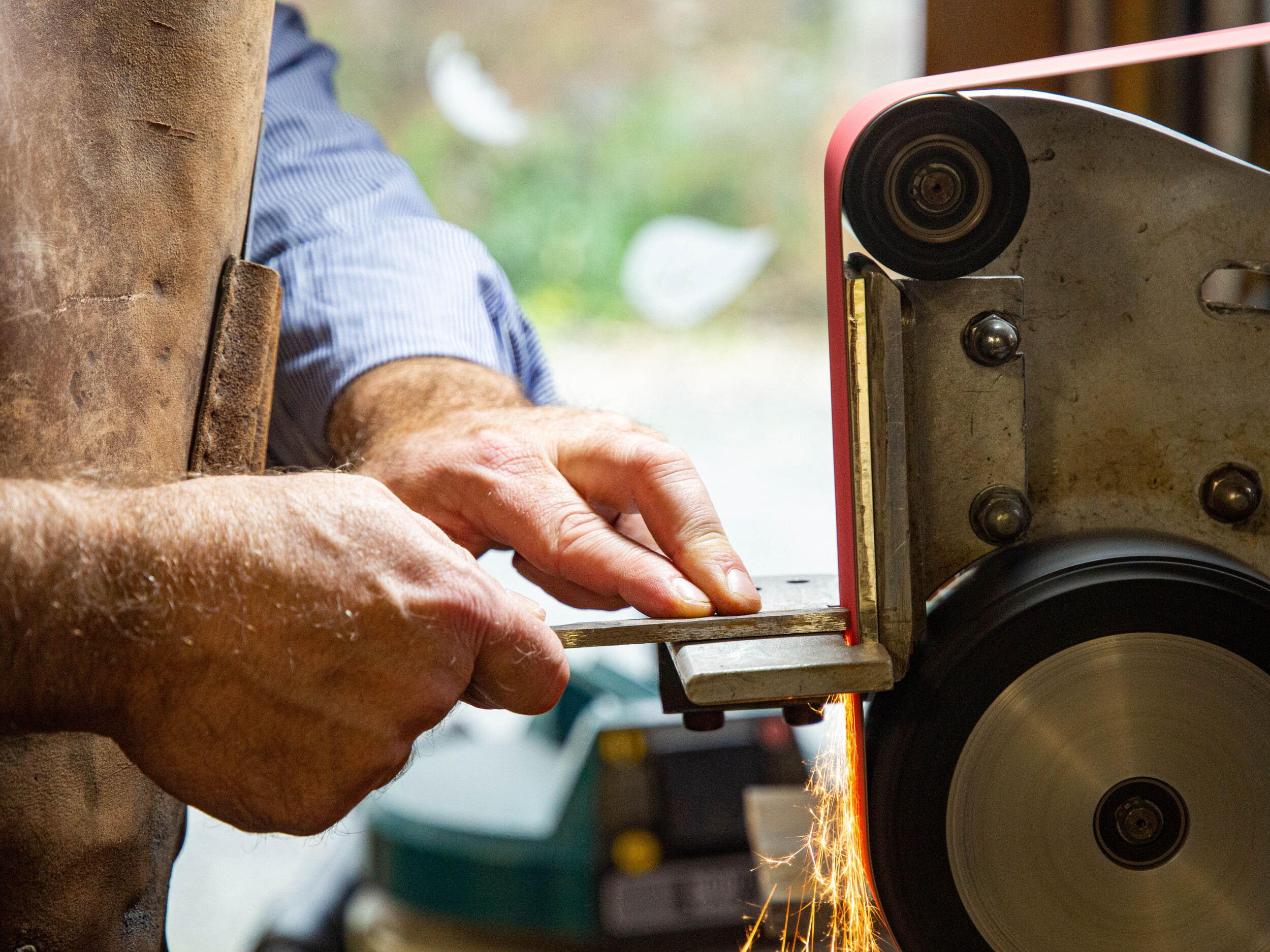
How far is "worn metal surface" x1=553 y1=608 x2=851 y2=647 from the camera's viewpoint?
56cm

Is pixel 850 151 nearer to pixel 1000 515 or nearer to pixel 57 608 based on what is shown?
pixel 1000 515

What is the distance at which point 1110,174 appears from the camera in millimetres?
563

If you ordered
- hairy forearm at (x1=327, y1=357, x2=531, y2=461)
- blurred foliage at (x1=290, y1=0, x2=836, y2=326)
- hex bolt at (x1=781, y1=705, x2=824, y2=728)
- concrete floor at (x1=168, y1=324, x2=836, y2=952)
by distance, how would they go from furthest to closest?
concrete floor at (x1=168, y1=324, x2=836, y2=952) < blurred foliage at (x1=290, y1=0, x2=836, y2=326) < hairy forearm at (x1=327, y1=357, x2=531, y2=461) < hex bolt at (x1=781, y1=705, x2=824, y2=728)

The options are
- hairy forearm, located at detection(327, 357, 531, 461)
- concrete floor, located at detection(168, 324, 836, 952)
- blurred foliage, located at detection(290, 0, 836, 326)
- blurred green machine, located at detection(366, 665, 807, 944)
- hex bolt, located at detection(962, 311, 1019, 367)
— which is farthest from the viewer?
concrete floor, located at detection(168, 324, 836, 952)

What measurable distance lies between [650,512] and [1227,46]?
1.51 feet

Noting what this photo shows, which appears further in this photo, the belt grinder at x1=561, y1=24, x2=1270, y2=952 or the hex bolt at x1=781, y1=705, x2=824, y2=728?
the hex bolt at x1=781, y1=705, x2=824, y2=728

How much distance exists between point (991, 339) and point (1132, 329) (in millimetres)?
91

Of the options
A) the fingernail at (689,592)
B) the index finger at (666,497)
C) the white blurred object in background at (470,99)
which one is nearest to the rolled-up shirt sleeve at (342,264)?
the index finger at (666,497)

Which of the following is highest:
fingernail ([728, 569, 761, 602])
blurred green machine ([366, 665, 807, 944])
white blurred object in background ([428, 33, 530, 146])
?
white blurred object in background ([428, 33, 530, 146])

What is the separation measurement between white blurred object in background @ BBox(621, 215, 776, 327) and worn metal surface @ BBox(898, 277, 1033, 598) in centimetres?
226

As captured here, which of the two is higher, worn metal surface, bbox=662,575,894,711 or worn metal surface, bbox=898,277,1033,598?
worn metal surface, bbox=898,277,1033,598

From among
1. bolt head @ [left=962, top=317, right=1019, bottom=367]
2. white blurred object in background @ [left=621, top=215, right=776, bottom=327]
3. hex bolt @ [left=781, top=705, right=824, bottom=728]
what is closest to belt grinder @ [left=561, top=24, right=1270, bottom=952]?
bolt head @ [left=962, top=317, right=1019, bottom=367]

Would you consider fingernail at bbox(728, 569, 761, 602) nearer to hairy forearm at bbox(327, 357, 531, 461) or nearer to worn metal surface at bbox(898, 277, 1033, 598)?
worn metal surface at bbox(898, 277, 1033, 598)

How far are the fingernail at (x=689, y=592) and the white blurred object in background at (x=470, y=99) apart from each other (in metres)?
Result: 2.34
